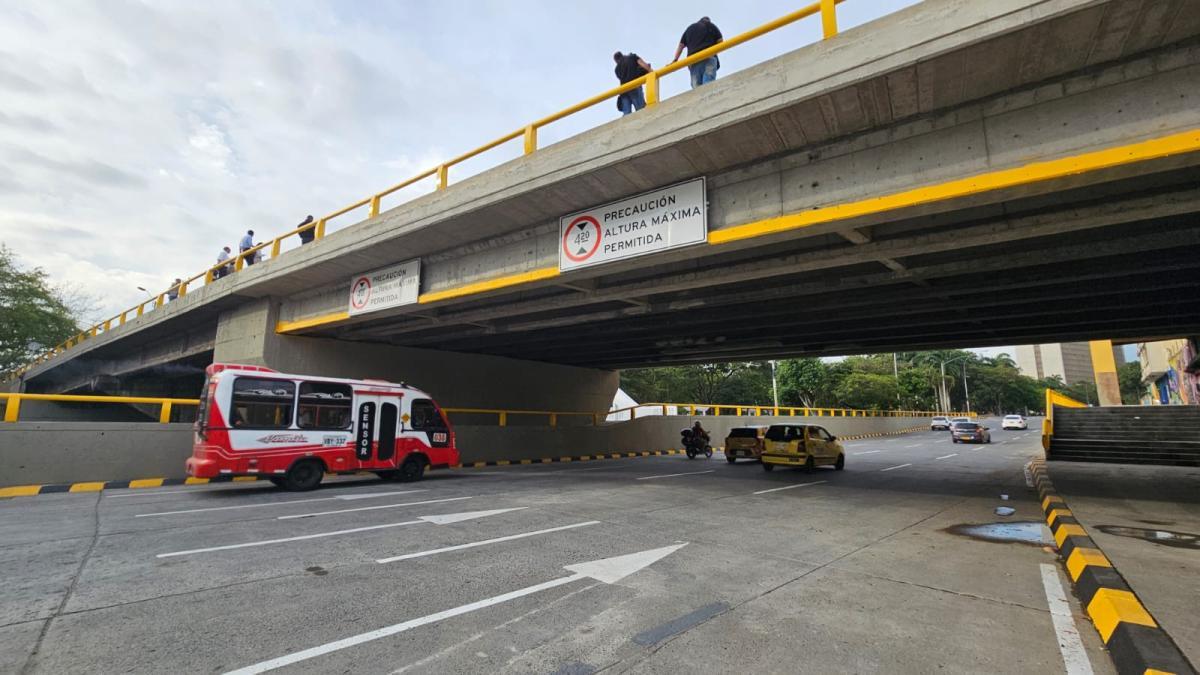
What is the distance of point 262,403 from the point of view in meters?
11.4

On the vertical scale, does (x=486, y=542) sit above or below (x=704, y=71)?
below

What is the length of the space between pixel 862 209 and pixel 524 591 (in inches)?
246

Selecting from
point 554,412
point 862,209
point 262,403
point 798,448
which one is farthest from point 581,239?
point 554,412

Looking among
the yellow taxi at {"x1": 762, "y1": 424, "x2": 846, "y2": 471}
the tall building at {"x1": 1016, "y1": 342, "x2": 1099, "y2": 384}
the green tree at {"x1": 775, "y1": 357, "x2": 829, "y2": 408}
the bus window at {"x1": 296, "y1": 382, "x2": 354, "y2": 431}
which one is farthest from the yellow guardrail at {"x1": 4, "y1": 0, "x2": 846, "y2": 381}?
the tall building at {"x1": 1016, "y1": 342, "x2": 1099, "y2": 384}

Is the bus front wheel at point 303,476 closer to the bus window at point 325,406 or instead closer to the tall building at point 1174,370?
the bus window at point 325,406

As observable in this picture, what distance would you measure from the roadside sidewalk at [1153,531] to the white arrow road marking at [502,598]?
427 cm

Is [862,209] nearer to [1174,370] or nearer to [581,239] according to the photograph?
[581,239]

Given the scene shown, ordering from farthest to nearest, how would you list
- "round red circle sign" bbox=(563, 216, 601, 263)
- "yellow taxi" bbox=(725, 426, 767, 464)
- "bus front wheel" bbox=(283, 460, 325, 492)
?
1. "yellow taxi" bbox=(725, 426, 767, 464)
2. "bus front wheel" bbox=(283, 460, 325, 492)
3. "round red circle sign" bbox=(563, 216, 601, 263)

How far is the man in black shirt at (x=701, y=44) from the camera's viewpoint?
887 cm

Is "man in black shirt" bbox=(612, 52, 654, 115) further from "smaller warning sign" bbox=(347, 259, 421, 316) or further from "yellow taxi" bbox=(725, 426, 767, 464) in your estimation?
"yellow taxi" bbox=(725, 426, 767, 464)

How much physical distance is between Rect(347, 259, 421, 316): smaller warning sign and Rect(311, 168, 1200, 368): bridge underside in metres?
2.26

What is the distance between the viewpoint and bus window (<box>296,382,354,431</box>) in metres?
12.0

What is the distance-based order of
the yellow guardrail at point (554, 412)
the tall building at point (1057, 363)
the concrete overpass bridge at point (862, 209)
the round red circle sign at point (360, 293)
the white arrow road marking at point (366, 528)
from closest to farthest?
the concrete overpass bridge at point (862, 209)
the white arrow road marking at point (366, 528)
the yellow guardrail at point (554, 412)
the round red circle sign at point (360, 293)
the tall building at point (1057, 363)

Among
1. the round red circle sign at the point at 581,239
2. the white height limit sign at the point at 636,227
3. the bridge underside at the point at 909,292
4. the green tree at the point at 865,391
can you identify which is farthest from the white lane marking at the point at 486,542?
the green tree at the point at 865,391
